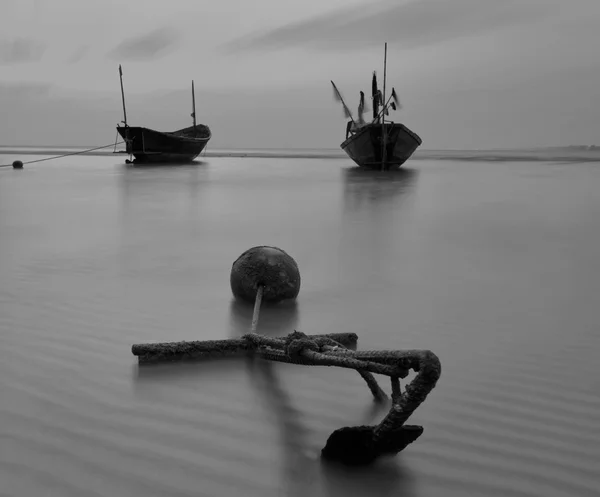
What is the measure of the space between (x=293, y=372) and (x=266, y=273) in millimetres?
1101

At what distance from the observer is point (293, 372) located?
2.85 metres

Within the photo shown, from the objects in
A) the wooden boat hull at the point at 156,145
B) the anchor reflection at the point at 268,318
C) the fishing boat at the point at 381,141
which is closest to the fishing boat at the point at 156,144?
the wooden boat hull at the point at 156,145

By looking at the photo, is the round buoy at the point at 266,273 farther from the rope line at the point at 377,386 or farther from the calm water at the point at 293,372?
the rope line at the point at 377,386

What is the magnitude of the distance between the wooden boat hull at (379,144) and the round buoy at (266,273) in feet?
76.6

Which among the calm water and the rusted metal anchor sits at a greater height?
the rusted metal anchor

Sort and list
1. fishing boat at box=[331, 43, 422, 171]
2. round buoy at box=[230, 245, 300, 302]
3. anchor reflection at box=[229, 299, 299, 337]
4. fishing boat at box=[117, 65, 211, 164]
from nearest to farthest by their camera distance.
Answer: anchor reflection at box=[229, 299, 299, 337] → round buoy at box=[230, 245, 300, 302] → fishing boat at box=[331, 43, 422, 171] → fishing boat at box=[117, 65, 211, 164]

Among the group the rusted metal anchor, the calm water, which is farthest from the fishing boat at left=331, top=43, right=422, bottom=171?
the rusted metal anchor

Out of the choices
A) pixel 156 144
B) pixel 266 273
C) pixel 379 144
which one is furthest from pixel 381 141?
pixel 266 273

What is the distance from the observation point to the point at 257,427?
89.2 inches

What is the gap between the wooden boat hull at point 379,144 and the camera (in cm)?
2650

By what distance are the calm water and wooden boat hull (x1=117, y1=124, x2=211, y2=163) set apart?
26.7m

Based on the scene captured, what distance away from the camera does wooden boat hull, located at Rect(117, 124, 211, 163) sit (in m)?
32.7

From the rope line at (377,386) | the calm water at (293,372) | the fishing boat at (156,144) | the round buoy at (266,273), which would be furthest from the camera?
the fishing boat at (156,144)

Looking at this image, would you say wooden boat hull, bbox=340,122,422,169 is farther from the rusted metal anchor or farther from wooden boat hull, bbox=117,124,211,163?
the rusted metal anchor
